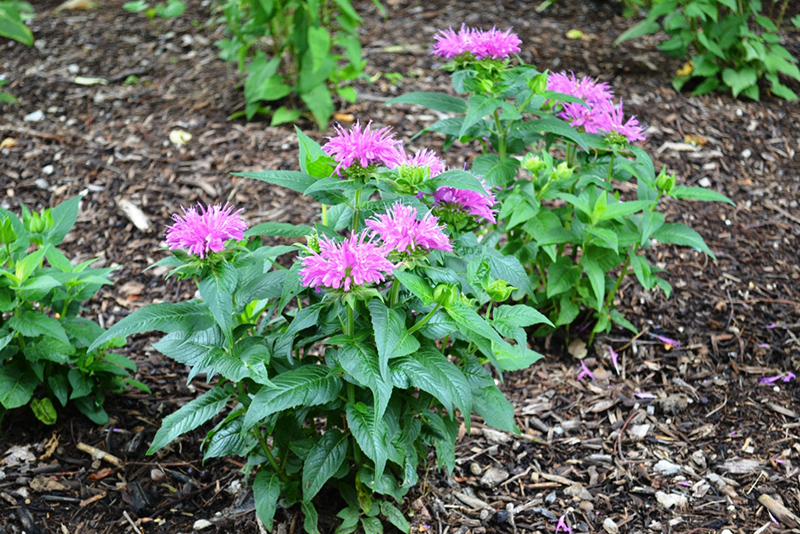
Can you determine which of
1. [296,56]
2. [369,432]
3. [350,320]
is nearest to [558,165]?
[350,320]

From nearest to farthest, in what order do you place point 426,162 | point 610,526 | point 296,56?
point 426,162 → point 610,526 → point 296,56

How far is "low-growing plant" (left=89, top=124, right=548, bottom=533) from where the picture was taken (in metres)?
1.80

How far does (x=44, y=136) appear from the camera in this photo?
14.7 feet

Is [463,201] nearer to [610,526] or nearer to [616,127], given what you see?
[616,127]

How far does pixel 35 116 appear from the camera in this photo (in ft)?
15.4

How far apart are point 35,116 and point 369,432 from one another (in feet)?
12.8

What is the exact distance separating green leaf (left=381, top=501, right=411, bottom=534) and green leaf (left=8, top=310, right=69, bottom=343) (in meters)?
1.21

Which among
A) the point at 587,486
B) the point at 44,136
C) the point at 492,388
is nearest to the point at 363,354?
the point at 492,388

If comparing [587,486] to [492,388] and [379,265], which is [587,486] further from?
[379,265]

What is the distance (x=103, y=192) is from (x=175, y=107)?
37.3 inches

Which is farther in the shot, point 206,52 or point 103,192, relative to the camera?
point 206,52

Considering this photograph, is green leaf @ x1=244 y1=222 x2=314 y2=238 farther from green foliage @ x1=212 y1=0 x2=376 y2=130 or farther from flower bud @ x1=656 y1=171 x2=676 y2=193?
green foliage @ x1=212 y1=0 x2=376 y2=130

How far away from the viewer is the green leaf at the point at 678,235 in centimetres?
282

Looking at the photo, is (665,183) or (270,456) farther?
(665,183)
